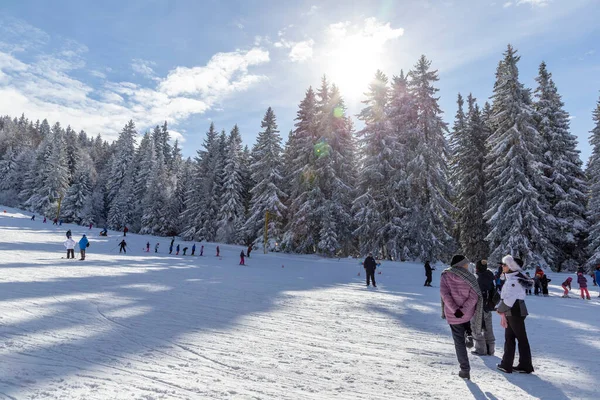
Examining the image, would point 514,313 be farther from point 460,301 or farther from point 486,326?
point 486,326

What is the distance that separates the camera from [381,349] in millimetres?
6461

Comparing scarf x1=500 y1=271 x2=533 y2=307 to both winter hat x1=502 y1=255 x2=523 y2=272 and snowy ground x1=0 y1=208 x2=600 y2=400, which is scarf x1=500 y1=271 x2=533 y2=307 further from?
snowy ground x1=0 y1=208 x2=600 y2=400

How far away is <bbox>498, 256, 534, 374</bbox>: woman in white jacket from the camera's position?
5156 millimetres

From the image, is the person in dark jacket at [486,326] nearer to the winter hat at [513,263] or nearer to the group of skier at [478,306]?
the group of skier at [478,306]

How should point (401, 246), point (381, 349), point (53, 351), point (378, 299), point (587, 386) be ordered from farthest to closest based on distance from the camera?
point (401, 246) → point (378, 299) → point (381, 349) → point (53, 351) → point (587, 386)

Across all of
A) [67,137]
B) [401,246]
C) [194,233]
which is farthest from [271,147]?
[67,137]

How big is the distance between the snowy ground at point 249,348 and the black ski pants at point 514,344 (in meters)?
0.20

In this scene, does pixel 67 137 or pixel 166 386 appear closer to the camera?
pixel 166 386

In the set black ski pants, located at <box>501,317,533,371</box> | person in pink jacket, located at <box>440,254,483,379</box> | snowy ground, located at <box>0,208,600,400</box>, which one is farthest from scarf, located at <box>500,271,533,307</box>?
snowy ground, located at <box>0,208,600,400</box>

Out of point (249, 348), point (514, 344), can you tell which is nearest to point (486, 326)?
point (514, 344)

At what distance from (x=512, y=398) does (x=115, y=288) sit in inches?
439

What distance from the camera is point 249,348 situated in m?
6.04

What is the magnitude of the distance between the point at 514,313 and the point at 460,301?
1.03 meters

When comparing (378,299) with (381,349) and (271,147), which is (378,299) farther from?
(271,147)
